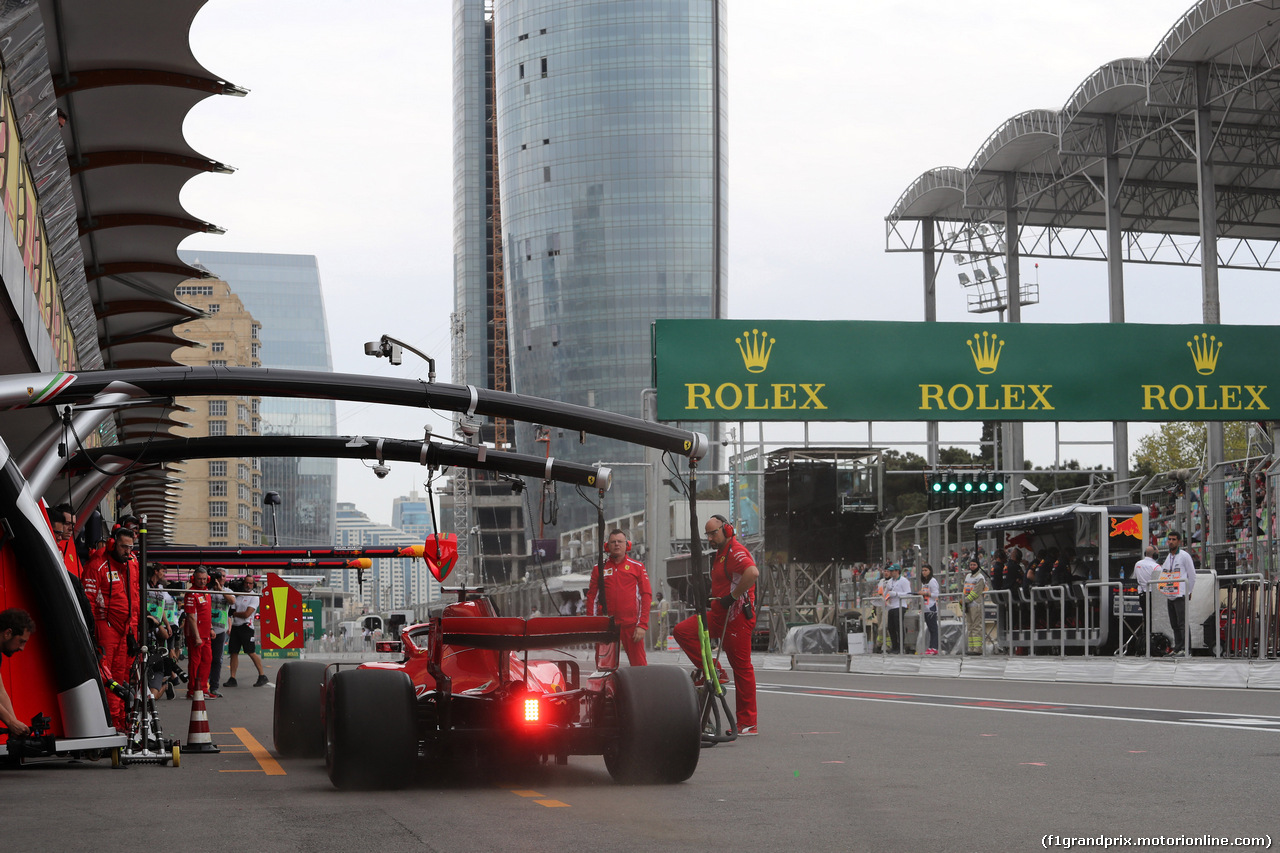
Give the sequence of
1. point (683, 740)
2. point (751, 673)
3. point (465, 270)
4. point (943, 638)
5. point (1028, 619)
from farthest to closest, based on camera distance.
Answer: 1. point (465, 270)
2. point (943, 638)
3. point (1028, 619)
4. point (751, 673)
5. point (683, 740)

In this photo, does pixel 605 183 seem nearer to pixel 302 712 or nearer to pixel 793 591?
pixel 793 591

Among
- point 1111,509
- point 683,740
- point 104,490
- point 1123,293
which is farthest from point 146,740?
point 1123,293

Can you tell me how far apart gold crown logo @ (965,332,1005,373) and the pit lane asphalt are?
1866 cm

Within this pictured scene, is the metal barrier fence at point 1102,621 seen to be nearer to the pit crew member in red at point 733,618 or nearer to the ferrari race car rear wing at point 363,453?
the pit crew member in red at point 733,618

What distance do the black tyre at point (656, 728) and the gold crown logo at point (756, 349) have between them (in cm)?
2165

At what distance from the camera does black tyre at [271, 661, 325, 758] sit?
10805mm

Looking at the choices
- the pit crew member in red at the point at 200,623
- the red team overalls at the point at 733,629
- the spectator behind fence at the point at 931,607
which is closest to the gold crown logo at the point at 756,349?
the spectator behind fence at the point at 931,607

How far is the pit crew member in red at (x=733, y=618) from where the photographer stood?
11.8m

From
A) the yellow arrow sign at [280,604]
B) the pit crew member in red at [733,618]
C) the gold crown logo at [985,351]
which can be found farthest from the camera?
the gold crown logo at [985,351]

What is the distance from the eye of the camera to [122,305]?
776 inches

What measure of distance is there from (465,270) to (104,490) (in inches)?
6770

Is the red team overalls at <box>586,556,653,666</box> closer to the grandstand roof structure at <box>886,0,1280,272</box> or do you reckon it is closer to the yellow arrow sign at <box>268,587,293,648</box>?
the yellow arrow sign at <box>268,587,293,648</box>

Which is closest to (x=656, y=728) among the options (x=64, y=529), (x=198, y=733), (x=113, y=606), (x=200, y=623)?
(x=198, y=733)

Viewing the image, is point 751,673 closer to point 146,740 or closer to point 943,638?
point 146,740
